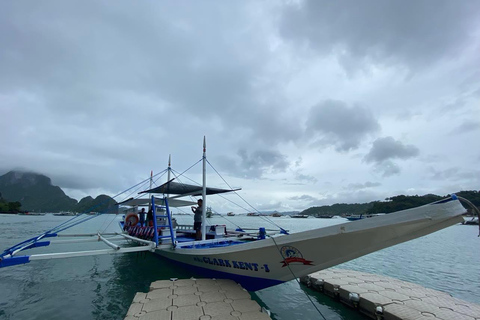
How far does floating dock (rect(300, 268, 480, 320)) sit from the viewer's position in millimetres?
6141

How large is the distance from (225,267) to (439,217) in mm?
6109

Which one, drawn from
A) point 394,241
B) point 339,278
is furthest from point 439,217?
point 339,278

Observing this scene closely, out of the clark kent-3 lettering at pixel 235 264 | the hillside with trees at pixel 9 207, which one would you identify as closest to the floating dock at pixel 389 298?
the clark kent-3 lettering at pixel 235 264

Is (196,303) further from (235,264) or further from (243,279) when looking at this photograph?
(243,279)

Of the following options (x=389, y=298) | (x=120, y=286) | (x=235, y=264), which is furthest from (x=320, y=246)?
(x=120, y=286)

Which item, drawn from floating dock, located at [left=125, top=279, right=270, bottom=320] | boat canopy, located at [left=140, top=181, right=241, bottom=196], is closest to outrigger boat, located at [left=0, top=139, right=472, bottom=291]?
floating dock, located at [left=125, top=279, right=270, bottom=320]

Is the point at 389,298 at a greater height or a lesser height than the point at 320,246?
lesser

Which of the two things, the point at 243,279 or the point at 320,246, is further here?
the point at 243,279

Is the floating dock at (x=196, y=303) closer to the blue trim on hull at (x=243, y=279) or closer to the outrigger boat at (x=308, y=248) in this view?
the blue trim on hull at (x=243, y=279)

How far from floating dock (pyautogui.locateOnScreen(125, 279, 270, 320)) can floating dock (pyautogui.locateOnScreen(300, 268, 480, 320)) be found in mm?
3754

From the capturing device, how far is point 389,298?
7.30 m

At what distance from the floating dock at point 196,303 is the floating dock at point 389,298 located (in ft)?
12.3

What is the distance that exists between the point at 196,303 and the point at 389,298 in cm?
614

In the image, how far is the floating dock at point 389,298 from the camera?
6141 mm
